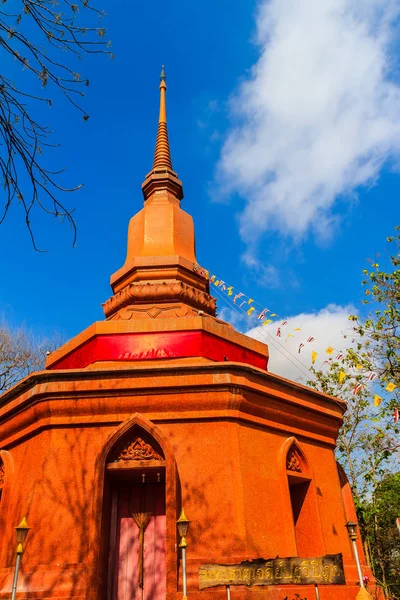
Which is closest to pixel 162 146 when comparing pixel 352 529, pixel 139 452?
pixel 139 452

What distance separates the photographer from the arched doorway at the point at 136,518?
8344 millimetres

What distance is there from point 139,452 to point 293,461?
10.1 feet

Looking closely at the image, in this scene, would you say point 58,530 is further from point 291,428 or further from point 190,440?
point 291,428

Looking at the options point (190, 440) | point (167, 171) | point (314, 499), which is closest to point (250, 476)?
point (190, 440)

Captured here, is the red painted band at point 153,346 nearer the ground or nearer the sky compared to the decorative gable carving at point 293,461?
nearer the sky

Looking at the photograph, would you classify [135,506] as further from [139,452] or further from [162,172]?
[162,172]

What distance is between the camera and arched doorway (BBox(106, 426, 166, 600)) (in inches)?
328

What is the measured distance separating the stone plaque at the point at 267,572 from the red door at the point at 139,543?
2.09m

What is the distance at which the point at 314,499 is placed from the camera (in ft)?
31.7

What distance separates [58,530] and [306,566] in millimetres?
3969

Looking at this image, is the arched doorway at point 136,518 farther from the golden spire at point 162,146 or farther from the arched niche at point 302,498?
the golden spire at point 162,146

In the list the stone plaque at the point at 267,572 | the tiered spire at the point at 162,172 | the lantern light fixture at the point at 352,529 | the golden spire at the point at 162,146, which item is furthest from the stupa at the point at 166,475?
the golden spire at the point at 162,146

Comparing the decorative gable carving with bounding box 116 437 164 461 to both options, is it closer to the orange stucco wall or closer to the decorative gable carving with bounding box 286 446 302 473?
the orange stucco wall

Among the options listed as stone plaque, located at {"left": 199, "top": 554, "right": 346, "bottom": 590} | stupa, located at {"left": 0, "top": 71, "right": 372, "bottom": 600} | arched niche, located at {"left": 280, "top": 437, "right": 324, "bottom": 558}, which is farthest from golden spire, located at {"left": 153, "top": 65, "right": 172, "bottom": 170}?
stone plaque, located at {"left": 199, "top": 554, "right": 346, "bottom": 590}
